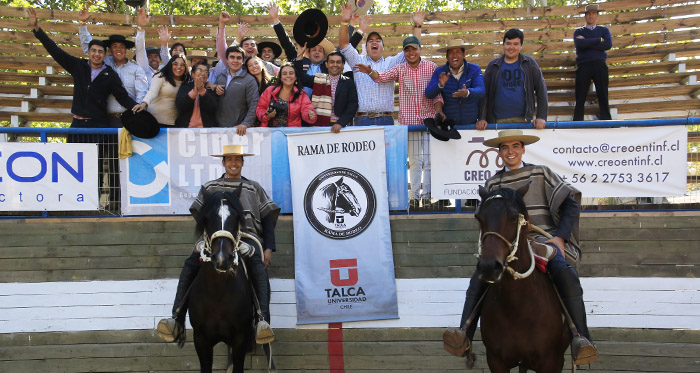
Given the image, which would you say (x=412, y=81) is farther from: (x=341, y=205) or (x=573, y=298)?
(x=573, y=298)

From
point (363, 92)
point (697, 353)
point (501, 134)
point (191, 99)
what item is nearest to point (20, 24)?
point (191, 99)

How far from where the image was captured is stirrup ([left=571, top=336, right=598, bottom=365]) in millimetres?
4957

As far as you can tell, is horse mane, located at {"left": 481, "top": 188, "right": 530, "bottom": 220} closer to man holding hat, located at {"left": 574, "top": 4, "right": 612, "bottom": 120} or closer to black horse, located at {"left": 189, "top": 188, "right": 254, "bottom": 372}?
black horse, located at {"left": 189, "top": 188, "right": 254, "bottom": 372}

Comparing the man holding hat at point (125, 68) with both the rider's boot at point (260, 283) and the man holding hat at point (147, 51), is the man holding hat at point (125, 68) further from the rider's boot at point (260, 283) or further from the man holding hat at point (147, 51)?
the rider's boot at point (260, 283)

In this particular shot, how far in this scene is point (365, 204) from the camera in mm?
7602

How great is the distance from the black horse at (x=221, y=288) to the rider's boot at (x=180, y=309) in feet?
0.31

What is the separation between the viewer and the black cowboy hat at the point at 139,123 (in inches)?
299

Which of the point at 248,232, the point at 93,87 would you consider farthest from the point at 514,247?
the point at 93,87

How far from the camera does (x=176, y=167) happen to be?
7742 millimetres

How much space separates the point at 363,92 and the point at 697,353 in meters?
4.88

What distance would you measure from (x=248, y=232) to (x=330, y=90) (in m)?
2.39

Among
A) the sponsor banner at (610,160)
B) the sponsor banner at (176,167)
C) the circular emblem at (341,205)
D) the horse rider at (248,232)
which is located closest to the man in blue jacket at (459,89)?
the sponsor banner at (610,160)

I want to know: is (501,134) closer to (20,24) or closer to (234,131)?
(234,131)

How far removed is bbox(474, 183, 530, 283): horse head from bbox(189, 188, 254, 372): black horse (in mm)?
2169
